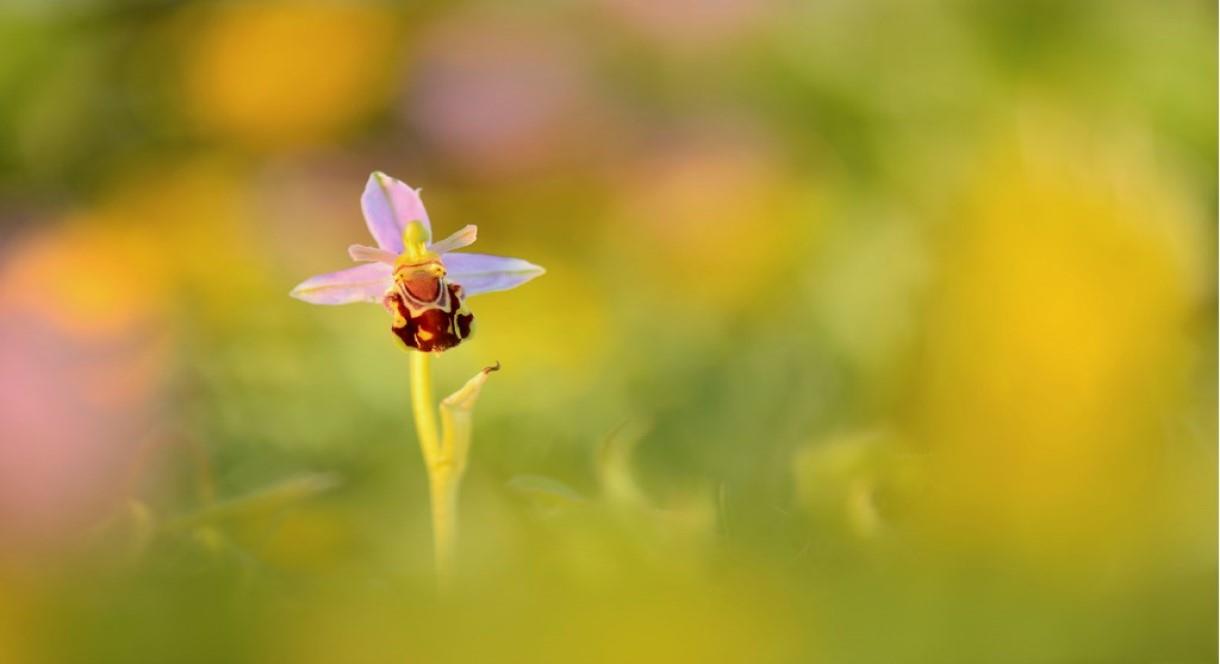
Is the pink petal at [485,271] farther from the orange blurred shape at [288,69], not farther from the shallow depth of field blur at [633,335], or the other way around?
the orange blurred shape at [288,69]

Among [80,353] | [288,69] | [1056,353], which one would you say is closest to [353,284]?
[1056,353]

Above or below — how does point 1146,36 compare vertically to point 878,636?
above

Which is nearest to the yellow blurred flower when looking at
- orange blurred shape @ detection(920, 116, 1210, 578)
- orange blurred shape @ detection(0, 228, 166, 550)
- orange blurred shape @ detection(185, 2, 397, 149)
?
orange blurred shape @ detection(185, 2, 397, 149)

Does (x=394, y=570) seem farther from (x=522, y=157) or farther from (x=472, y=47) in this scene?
(x=472, y=47)

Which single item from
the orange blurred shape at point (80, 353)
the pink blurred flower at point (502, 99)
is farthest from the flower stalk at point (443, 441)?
the pink blurred flower at point (502, 99)

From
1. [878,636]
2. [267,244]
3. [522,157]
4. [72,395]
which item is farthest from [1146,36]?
[878,636]

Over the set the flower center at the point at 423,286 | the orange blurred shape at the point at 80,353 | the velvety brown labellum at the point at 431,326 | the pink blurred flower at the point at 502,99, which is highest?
the pink blurred flower at the point at 502,99

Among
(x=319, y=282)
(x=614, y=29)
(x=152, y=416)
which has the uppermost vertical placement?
(x=614, y=29)
